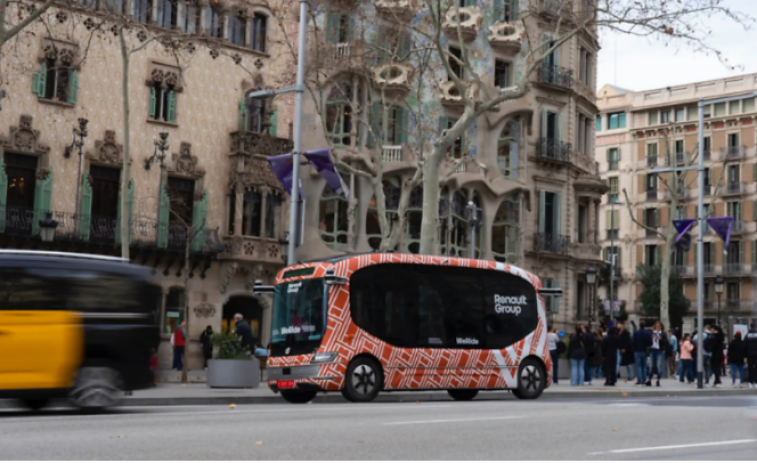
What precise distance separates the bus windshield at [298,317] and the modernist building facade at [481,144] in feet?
49.0

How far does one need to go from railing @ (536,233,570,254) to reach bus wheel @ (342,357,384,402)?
31804 millimetres

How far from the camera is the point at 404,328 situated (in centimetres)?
2189

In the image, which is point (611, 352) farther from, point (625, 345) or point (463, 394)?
point (463, 394)

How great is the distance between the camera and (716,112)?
288 feet

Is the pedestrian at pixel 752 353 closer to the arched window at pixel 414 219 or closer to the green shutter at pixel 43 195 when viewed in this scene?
the arched window at pixel 414 219

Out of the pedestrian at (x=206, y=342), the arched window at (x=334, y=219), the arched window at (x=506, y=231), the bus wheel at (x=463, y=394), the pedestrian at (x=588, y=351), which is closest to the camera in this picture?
the bus wheel at (x=463, y=394)

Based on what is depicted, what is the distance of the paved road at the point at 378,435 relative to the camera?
9727 millimetres

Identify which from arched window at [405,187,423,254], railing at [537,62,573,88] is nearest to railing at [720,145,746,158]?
railing at [537,62,573,88]

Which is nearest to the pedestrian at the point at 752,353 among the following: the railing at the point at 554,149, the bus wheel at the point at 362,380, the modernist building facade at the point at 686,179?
the bus wheel at the point at 362,380

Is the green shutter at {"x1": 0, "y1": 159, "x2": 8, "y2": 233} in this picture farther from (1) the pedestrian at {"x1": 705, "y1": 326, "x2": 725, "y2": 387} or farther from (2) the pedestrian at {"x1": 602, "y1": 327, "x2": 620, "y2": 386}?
(1) the pedestrian at {"x1": 705, "y1": 326, "x2": 725, "y2": 387}

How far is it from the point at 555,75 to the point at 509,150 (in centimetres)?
526

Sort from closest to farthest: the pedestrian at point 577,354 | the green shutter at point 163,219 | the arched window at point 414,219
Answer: the pedestrian at point 577,354 → the green shutter at point 163,219 → the arched window at point 414,219

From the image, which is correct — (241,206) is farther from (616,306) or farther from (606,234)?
(606,234)

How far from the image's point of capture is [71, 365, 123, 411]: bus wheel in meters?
15.4
